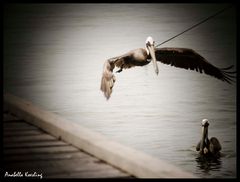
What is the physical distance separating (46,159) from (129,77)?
13.9 m

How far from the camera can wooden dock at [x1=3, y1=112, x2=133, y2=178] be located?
4.48 metres

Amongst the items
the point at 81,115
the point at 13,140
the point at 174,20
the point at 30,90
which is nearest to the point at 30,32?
the point at 174,20

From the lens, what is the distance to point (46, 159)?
4758 mm

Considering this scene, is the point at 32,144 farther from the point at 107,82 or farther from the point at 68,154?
the point at 107,82

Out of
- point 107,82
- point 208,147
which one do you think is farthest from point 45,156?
point 208,147

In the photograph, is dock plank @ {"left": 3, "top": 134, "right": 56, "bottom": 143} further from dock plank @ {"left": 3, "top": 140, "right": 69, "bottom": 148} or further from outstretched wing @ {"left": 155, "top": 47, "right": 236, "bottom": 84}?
outstretched wing @ {"left": 155, "top": 47, "right": 236, "bottom": 84}

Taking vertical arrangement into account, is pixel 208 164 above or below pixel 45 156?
below

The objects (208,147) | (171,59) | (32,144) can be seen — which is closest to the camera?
(32,144)

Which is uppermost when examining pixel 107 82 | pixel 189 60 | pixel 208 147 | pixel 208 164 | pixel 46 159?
pixel 189 60

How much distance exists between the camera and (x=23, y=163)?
185 inches

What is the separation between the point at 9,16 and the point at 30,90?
361 inches

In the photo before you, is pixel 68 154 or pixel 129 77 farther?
pixel 129 77

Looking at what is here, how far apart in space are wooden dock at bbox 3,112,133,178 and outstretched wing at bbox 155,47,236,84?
4.58 metres

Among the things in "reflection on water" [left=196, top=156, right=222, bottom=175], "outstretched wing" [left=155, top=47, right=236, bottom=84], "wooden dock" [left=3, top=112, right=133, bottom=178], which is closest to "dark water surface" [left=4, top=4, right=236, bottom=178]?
"reflection on water" [left=196, top=156, right=222, bottom=175]
